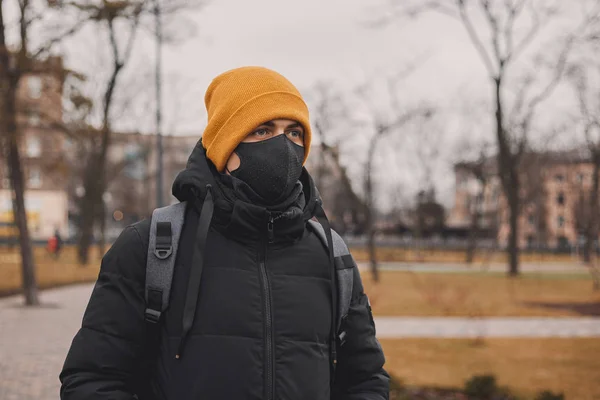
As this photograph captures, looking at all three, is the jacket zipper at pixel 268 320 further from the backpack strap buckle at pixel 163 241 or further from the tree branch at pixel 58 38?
the tree branch at pixel 58 38

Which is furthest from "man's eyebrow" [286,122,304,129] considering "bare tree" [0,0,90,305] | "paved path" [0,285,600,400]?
"bare tree" [0,0,90,305]

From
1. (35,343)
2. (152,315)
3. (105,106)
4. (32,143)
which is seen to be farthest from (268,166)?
(105,106)

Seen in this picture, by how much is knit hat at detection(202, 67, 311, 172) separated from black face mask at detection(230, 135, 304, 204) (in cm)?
5

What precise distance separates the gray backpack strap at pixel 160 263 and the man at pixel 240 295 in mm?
27

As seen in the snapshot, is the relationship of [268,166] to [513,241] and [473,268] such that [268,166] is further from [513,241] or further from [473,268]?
[473,268]

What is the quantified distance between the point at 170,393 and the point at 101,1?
14731 millimetres

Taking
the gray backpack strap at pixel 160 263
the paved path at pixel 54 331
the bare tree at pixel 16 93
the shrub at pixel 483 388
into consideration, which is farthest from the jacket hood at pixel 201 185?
the bare tree at pixel 16 93

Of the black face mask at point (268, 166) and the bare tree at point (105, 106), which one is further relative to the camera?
the bare tree at point (105, 106)

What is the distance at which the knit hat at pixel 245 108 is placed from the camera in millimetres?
2078

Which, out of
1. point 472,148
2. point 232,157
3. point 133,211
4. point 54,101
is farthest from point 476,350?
point 133,211

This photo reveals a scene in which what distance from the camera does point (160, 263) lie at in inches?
75.1

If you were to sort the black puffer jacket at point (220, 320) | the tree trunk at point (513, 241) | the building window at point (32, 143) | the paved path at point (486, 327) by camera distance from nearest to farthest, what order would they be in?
the black puffer jacket at point (220, 320)
the paved path at point (486, 327)
the building window at point (32, 143)
the tree trunk at point (513, 241)

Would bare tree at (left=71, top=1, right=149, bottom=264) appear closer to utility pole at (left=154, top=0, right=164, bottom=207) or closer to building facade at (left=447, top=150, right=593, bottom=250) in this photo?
utility pole at (left=154, top=0, right=164, bottom=207)

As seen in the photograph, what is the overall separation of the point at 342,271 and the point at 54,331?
10.5 meters
